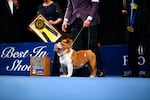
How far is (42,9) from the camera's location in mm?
3898

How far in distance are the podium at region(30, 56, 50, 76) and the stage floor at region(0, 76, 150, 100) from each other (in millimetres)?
814

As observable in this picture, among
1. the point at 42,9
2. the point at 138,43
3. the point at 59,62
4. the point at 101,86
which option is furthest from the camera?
the point at 42,9

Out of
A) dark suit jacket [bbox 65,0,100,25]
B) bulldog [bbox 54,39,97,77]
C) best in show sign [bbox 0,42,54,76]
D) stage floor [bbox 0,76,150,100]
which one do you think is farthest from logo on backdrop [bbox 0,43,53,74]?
stage floor [bbox 0,76,150,100]

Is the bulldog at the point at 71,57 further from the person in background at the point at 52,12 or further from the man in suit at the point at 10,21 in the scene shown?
the man in suit at the point at 10,21

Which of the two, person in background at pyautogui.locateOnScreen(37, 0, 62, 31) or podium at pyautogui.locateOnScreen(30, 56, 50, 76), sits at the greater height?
person in background at pyautogui.locateOnScreen(37, 0, 62, 31)

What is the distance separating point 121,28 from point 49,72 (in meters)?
1.05

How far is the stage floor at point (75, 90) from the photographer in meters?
2.33

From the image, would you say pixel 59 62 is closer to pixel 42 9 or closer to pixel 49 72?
pixel 49 72

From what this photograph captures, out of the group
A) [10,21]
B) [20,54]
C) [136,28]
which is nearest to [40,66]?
[20,54]

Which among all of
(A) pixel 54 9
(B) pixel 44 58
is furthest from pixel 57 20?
(B) pixel 44 58

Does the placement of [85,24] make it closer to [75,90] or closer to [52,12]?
[52,12]

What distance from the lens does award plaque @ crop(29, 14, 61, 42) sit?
150 inches

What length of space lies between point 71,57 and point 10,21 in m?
1.10

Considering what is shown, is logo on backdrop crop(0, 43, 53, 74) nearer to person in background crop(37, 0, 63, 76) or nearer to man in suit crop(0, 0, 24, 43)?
man in suit crop(0, 0, 24, 43)
